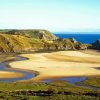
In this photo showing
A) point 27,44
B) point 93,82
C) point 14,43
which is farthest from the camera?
point 27,44

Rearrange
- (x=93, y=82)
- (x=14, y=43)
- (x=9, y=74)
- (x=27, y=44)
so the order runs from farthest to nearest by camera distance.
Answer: (x=27, y=44)
(x=14, y=43)
(x=9, y=74)
(x=93, y=82)

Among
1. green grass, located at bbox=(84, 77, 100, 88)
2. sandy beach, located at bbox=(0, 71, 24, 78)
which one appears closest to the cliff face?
sandy beach, located at bbox=(0, 71, 24, 78)

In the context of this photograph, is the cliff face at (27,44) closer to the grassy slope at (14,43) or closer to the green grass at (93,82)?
the grassy slope at (14,43)

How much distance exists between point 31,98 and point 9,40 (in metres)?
118

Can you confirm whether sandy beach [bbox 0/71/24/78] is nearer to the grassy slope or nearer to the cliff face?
the cliff face

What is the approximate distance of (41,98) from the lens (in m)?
37.8

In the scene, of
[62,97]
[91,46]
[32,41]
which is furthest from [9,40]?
[62,97]

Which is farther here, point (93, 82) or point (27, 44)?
point (27, 44)

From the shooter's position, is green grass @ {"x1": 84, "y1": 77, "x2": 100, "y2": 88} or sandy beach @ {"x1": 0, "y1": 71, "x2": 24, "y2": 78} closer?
green grass @ {"x1": 84, "y1": 77, "x2": 100, "y2": 88}

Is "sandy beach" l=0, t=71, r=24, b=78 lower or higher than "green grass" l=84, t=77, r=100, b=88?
lower

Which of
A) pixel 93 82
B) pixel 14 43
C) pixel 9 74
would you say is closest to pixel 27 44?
pixel 14 43

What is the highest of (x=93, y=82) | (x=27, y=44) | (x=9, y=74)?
(x=93, y=82)

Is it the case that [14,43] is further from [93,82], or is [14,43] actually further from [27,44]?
[93,82]

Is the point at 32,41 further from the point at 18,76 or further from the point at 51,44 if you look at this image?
the point at 18,76
